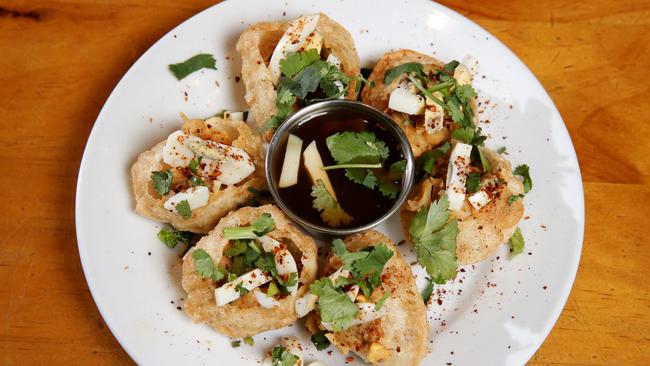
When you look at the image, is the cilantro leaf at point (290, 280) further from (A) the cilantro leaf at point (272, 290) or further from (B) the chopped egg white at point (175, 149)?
(B) the chopped egg white at point (175, 149)

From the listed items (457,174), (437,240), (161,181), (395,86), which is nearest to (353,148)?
(395,86)

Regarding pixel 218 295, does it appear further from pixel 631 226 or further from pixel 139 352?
pixel 631 226

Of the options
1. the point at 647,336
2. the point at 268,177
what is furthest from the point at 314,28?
the point at 647,336

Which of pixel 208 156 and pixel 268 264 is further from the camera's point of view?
pixel 208 156

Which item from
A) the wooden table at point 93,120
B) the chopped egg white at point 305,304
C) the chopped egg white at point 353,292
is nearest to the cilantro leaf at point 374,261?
the chopped egg white at point 353,292

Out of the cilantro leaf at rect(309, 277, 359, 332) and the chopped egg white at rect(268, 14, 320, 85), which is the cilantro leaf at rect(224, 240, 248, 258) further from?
the chopped egg white at rect(268, 14, 320, 85)

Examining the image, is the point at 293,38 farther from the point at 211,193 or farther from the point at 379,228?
the point at 379,228
